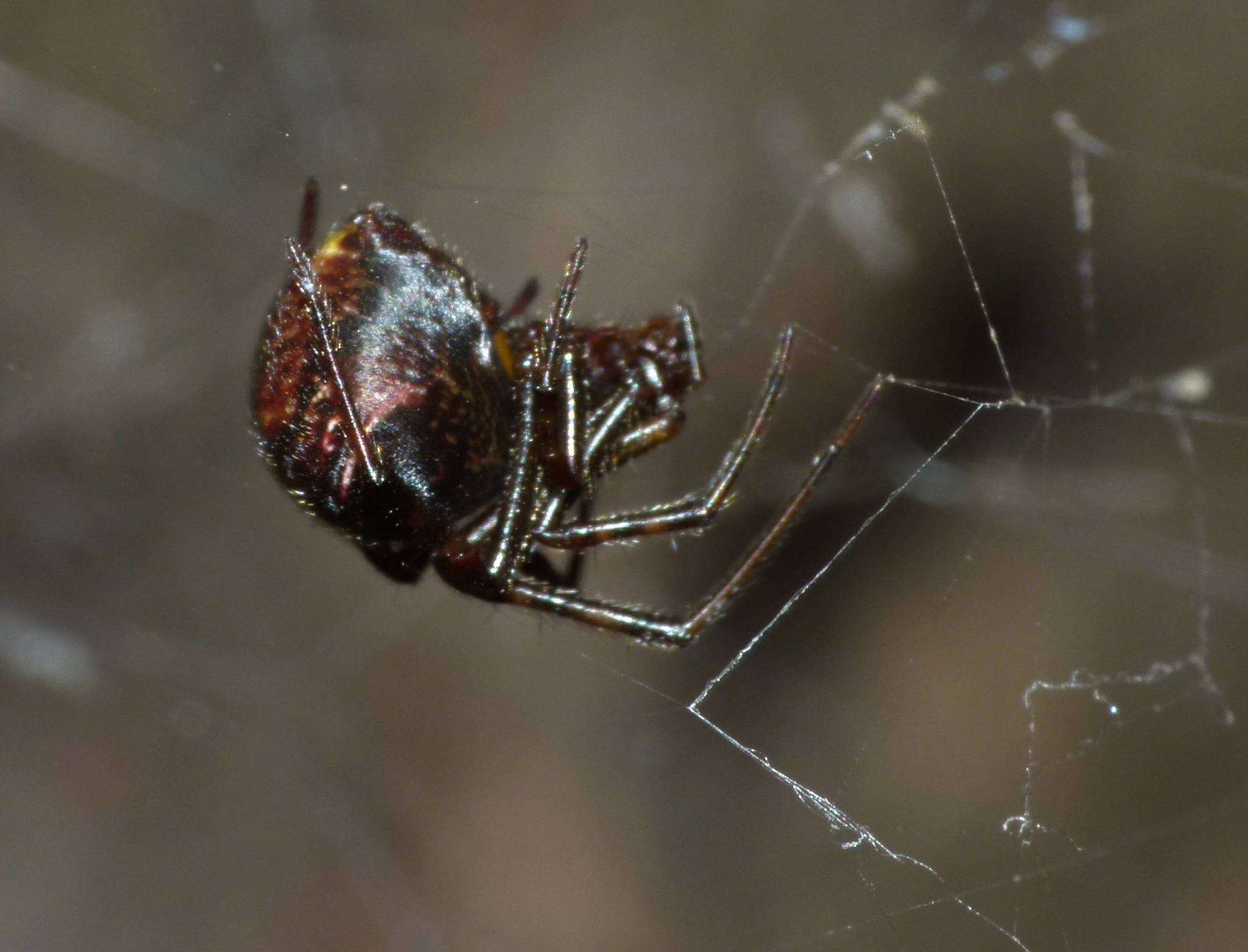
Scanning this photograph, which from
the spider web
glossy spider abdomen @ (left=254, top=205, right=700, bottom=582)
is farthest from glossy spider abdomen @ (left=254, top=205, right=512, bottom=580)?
the spider web

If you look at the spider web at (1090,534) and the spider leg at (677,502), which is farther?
the spider web at (1090,534)

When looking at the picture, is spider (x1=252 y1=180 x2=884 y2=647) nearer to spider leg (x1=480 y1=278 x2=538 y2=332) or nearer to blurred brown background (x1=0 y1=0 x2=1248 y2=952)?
spider leg (x1=480 y1=278 x2=538 y2=332)

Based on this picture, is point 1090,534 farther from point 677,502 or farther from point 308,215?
point 308,215

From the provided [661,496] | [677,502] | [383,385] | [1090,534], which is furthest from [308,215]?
[1090,534]

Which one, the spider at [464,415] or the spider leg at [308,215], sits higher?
the spider leg at [308,215]

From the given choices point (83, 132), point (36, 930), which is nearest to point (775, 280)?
point (83, 132)

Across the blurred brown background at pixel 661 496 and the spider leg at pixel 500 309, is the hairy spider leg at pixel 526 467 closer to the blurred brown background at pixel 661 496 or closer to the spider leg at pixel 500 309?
the spider leg at pixel 500 309

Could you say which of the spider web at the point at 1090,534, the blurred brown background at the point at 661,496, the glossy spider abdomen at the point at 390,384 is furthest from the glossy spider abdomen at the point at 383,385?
the spider web at the point at 1090,534
